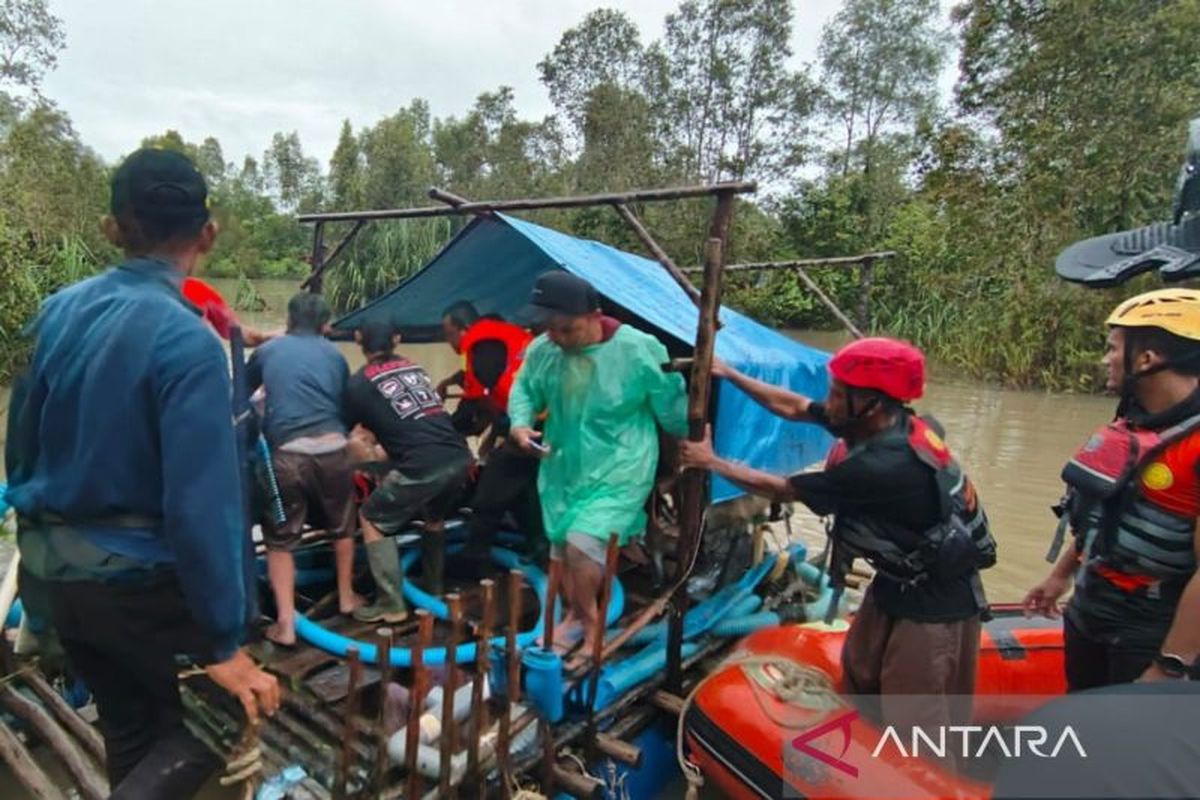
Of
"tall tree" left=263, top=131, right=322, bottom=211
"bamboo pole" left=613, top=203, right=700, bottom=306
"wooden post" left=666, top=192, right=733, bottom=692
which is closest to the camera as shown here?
"wooden post" left=666, top=192, right=733, bottom=692

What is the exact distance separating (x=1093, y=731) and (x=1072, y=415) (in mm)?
13910

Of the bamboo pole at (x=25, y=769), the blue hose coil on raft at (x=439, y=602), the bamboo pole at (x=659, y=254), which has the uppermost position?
the bamboo pole at (x=659, y=254)

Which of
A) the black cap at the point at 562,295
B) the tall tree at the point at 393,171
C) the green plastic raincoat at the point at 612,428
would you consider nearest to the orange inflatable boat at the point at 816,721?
the green plastic raincoat at the point at 612,428

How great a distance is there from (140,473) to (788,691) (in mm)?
2385

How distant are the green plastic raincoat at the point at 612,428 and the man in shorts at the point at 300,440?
3.27 ft

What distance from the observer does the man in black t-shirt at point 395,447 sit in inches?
137

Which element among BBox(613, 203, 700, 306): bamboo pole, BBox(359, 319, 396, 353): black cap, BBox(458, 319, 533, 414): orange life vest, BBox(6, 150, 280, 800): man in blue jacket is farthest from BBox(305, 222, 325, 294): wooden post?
BBox(6, 150, 280, 800): man in blue jacket

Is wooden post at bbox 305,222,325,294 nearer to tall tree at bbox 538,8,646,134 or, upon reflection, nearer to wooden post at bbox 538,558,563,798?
wooden post at bbox 538,558,563,798

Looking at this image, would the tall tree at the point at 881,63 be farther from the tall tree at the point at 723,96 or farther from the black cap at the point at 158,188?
the black cap at the point at 158,188

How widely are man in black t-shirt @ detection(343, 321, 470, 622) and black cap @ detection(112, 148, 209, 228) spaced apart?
185 cm

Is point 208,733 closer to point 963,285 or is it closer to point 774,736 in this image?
point 774,736

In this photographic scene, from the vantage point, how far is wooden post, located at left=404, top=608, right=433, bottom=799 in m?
2.18

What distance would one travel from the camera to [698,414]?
3.12 meters

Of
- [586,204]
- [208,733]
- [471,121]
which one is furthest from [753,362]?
[471,121]
